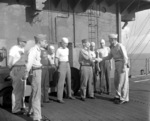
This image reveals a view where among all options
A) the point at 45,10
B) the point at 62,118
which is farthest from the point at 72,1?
the point at 62,118

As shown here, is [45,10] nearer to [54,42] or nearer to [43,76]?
[54,42]

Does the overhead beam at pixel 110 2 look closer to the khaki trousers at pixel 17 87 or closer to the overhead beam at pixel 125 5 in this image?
the overhead beam at pixel 125 5

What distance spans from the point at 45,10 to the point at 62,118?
474 cm

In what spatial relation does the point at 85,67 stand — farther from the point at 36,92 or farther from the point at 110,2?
the point at 110,2

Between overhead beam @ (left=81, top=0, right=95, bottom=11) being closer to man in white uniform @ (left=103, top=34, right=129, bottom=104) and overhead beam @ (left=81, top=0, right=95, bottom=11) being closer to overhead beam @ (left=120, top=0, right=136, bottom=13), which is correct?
overhead beam @ (left=120, top=0, right=136, bottom=13)

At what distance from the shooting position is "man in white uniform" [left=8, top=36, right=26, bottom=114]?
15.7 feet

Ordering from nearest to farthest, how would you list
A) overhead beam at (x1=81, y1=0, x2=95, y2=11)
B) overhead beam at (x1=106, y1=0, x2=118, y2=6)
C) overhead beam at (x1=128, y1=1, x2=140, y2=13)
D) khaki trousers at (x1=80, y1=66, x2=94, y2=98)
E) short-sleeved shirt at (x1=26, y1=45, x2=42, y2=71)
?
1. short-sleeved shirt at (x1=26, y1=45, x2=42, y2=71)
2. khaki trousers at (x1=80, y1=66, x2=94, y2=98)
3. overhead beam at (x1=81, y1=0, x2=95, y2=11)
4. overhead beam at (x1=106, y1=0, x2=118, y2=6)
5. overhead beam at (x1=128, y1=1, x2=140, y2=13)

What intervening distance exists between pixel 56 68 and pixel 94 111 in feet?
6.40

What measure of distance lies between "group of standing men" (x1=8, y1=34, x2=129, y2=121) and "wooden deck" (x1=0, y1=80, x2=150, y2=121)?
0.84ft

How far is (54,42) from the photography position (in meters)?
8.15

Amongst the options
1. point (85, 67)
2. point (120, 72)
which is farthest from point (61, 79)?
point (120, 72)

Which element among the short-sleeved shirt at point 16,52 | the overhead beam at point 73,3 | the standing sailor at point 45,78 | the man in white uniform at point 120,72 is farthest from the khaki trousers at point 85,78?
the overhead beam at point 73,3

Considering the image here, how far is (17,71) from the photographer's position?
4.86m

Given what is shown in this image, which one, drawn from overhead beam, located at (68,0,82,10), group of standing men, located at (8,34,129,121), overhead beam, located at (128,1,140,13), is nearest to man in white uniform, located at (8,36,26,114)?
group of standing men, located at (8,34,129,121)
